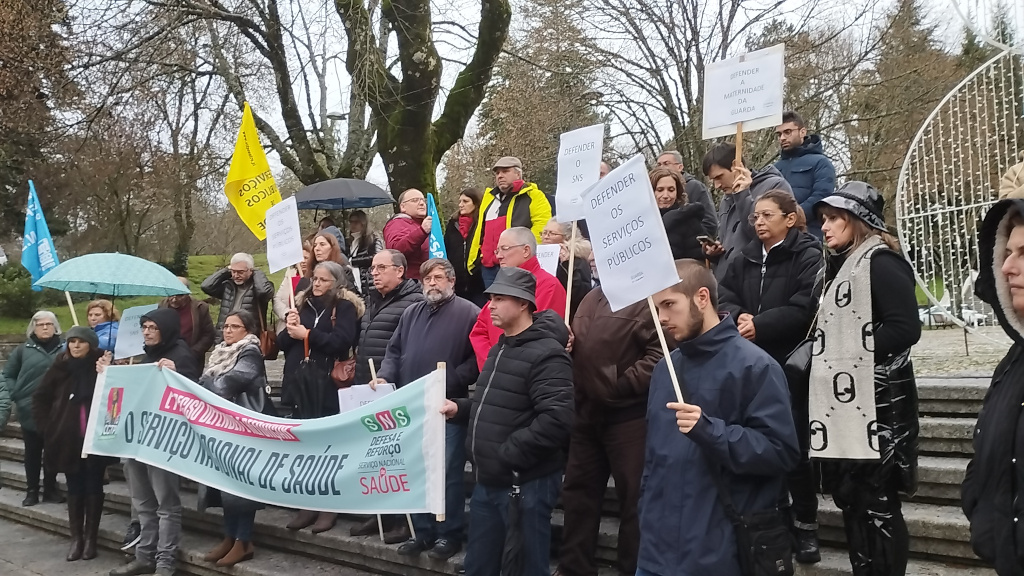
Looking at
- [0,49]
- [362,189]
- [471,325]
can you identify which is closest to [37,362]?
[362,189]

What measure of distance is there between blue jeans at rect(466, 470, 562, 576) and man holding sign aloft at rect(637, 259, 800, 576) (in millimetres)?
1236

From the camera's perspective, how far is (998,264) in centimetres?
219

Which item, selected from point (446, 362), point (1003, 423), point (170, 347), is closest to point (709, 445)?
point (1003, 423)

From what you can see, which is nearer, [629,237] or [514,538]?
[629,237]

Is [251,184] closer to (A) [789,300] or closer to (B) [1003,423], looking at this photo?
(A) [789,300]

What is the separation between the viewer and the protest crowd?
275 centimetres

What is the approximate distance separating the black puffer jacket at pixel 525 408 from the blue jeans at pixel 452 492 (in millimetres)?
885

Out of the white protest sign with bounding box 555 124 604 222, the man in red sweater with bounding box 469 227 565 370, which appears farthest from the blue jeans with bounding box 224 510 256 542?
the white protest sign with bounding box 555 124 604 222

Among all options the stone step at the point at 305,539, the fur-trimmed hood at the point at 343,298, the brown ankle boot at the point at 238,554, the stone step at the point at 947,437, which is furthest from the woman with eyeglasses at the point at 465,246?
the stone step at the point at 947,437

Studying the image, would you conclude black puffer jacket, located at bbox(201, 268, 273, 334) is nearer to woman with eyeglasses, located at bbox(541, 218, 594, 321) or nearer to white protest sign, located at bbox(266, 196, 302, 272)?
white protest sign, located at bbox(266, 196, 302, 272)

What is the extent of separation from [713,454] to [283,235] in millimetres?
4289

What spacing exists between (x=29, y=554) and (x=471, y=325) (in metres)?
5.17

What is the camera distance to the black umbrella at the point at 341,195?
30.6ft

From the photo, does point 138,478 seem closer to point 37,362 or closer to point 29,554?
point 29,554
